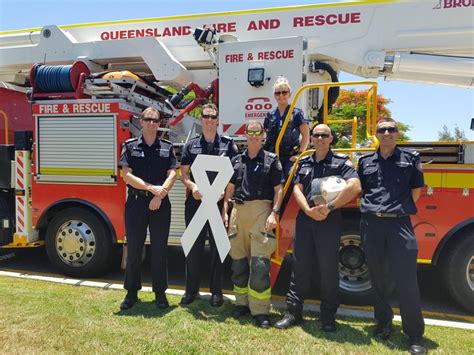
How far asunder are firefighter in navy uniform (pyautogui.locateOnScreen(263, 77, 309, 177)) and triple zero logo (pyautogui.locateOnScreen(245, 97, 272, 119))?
89cm

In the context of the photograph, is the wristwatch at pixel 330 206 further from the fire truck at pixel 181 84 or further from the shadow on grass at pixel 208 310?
the shadow on grass at pixel 208 310

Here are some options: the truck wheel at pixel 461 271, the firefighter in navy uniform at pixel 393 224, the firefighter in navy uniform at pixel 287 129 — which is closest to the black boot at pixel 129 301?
the firefighter in navy uniform at pixel 287 129

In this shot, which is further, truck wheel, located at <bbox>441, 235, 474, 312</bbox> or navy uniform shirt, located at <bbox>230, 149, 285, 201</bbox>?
truck wheel, located at <bbox>441, 235, 474, 312</bbox>

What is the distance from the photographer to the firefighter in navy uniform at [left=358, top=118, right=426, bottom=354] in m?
3.30

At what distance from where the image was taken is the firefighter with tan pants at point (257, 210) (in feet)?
12.3

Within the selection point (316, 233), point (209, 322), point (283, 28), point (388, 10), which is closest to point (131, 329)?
point (209, 322)

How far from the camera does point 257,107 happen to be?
509cm

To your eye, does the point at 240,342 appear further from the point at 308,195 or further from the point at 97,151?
the point at 97,151

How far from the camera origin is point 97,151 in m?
5.16

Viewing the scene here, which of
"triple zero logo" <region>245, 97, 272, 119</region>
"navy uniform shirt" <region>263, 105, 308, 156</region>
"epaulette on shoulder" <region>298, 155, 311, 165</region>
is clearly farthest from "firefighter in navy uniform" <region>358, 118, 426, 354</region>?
"triple zero logo" <region>245, 97, 272, 119</region>

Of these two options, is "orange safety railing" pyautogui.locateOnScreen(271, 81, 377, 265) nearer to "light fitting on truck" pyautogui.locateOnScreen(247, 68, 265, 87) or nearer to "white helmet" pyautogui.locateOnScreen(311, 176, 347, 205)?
"white helmet" pyautogui.locateOnScreen(311, 176, 347, 205)

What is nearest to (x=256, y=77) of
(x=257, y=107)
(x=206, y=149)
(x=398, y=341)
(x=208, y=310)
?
(x=257, y=107)

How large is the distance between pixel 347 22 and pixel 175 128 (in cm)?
280

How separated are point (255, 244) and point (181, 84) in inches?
120
